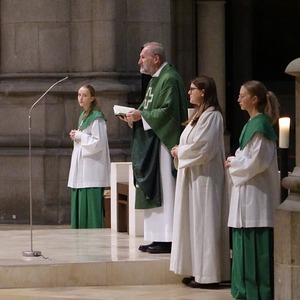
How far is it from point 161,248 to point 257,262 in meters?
1.79

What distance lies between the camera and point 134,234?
1545 cm

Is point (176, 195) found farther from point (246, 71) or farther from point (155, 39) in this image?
point (246, 71)

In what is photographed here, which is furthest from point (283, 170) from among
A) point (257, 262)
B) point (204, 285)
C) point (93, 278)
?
point (93, 278)

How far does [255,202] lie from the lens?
12508 millimetres

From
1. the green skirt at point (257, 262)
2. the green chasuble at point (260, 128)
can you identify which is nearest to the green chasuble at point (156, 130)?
the green chasuble at point (260, 128)

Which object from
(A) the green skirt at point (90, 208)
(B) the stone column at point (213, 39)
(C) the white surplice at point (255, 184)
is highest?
(B) the stone column at point (213, 39)

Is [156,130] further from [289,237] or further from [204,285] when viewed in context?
[289,237]

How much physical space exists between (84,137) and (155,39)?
374 cm

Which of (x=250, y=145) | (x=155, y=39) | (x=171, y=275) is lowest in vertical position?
(x=171, y=275)

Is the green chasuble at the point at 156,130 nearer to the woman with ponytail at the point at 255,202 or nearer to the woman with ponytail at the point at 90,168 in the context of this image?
the woman with ponytail at the point at 255,202

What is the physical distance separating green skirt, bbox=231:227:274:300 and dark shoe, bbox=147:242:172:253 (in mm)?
1679

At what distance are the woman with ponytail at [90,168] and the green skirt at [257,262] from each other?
4908mm

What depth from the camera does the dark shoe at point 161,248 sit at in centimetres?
1412

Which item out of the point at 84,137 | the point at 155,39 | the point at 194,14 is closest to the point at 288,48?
the point at 194,14
